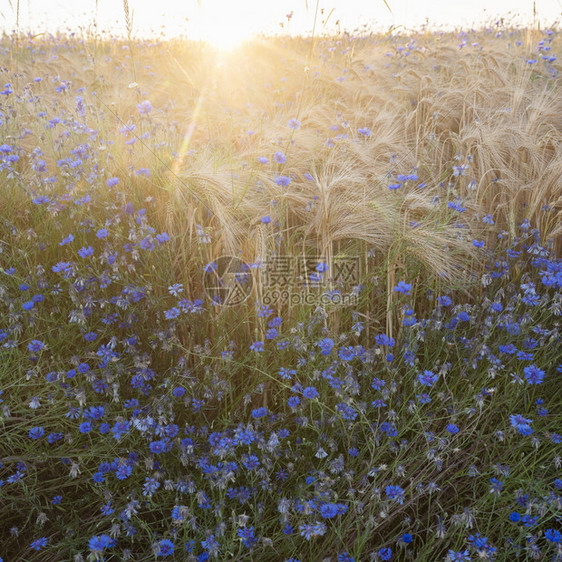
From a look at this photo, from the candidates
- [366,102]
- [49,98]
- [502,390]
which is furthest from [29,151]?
[502,390]

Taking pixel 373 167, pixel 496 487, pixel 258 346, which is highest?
pixel 373 167

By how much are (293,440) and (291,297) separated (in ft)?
2.04

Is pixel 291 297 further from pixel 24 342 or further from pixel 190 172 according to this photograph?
pixel 24 342

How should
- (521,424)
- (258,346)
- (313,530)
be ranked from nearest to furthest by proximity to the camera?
(313,530), (521,424), (258,346)

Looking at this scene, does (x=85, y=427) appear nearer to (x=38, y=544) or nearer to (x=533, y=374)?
(x=38, y=544)

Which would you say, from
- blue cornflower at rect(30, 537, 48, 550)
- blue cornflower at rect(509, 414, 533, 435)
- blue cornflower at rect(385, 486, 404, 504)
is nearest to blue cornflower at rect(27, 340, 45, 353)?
blue cornflower at rect(30, 537, 48, 550)

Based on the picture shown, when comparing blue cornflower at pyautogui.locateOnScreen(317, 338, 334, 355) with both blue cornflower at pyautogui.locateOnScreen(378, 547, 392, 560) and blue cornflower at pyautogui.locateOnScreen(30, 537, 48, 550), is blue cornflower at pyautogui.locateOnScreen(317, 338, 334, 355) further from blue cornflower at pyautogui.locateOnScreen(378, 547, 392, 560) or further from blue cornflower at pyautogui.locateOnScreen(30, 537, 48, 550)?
blue cornflower at pyautogui.locateOnScreen(30, 537, 48, 550)

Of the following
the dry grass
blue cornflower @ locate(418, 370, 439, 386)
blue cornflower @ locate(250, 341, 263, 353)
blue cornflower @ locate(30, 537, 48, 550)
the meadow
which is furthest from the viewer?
the dry grass

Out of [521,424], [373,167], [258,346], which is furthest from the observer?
[373,167]

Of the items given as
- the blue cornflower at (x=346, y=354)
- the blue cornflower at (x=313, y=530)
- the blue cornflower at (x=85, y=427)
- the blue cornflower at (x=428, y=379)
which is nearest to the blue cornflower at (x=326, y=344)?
the blue cornflower at (x=346, y=354)

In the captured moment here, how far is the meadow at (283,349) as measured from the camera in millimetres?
1510

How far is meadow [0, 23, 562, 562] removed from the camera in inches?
59.4

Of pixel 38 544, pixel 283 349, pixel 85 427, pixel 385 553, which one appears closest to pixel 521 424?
pixel 385 553

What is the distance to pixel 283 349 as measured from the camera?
1.90 meters
